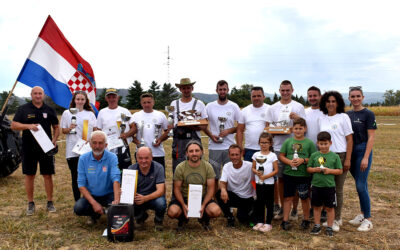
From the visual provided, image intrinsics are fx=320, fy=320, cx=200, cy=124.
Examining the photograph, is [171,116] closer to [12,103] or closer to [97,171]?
[97,171]

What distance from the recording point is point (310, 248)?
3750mm

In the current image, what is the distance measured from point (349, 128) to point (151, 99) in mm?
2948

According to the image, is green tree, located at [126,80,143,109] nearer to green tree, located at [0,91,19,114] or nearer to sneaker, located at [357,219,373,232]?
green tree, located at [0,91,19,114]

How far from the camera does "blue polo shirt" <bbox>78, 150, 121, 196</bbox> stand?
4371mm

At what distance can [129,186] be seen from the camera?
414 cm

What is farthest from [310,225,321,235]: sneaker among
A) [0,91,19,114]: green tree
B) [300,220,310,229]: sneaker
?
[0,91,19,114]: green tree

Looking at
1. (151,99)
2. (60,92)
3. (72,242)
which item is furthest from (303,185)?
(60,92)

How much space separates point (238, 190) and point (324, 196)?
116 centimetres

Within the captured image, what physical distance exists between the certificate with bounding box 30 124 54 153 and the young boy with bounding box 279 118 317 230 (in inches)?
137

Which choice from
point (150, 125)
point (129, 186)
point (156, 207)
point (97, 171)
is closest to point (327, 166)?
point (156, 207)

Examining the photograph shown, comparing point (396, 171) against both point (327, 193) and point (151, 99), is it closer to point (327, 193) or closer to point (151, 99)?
point (327, 193)

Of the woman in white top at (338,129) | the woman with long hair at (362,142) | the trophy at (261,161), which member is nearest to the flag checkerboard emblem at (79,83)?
the trophy at (261,161)

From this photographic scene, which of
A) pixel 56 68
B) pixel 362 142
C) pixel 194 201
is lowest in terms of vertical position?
pixel 194 201

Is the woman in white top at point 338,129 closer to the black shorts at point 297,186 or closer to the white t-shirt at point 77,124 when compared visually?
the black shorts at point 297,186
